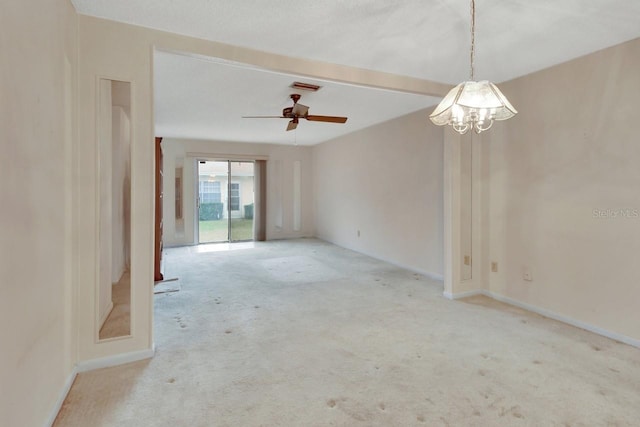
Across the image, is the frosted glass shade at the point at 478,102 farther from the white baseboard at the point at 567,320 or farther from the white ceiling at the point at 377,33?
the white baseboard at the point at 567,320

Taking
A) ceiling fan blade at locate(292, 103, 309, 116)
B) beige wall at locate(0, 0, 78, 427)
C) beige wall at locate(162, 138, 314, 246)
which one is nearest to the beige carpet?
beige wall at locate(0, 0, 78, 427)

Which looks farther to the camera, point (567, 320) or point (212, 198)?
point (212, 198)

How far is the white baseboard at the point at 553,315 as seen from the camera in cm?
266

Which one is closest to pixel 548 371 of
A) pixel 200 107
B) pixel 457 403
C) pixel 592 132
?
pixel 457 403

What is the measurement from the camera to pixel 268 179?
8055 millimetres

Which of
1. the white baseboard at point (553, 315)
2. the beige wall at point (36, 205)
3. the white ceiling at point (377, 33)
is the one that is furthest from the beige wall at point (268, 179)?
the beige wall at point (36, 205)

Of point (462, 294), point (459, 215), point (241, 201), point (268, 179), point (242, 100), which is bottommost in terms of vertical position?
point (462, 294)

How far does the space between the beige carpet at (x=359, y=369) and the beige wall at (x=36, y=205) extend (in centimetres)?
42

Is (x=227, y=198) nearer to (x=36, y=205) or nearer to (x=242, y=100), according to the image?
(x=242, y=100)

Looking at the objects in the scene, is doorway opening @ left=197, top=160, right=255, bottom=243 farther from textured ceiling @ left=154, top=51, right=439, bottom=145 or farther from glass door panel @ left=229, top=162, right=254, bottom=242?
textured ceiling @ left=154, top=51, right=439, bottom=145

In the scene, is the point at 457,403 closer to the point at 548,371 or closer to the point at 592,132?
the point at 548,371

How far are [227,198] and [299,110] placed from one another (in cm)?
454

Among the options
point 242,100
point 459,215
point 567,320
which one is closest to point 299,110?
point 242,100

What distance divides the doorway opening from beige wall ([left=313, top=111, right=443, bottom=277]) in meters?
2.04
